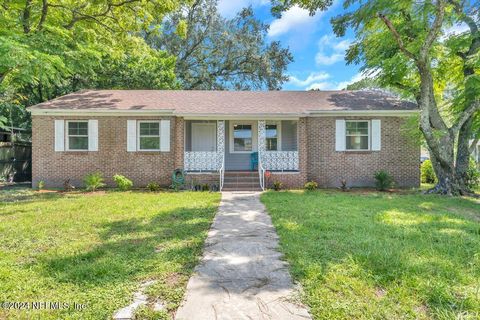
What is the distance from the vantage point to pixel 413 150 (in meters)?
12.1

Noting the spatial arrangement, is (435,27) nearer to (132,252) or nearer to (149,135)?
(132,252)

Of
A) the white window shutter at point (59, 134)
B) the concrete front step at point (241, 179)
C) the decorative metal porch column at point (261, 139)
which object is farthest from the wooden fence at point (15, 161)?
the decorative metal porch column at point (261, 139)

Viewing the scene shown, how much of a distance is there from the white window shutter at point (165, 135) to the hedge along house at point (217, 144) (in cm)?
4

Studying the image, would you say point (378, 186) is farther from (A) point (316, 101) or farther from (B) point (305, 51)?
(B) point (305, 51)

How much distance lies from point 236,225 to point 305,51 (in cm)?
2136

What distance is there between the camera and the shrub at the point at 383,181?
445 inches

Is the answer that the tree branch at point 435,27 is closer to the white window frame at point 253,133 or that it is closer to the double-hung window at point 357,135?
the double-hung window at point 357,135

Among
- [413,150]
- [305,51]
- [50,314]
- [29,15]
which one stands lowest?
[50,314]

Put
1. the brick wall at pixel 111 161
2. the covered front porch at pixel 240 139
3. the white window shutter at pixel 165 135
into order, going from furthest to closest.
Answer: the covered front porch at pixel 240 139 < the white window shutter at pixel 165 135 < the brick wall at pixel 111 161

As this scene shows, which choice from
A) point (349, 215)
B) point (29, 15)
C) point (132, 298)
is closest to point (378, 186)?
point (349, 215)

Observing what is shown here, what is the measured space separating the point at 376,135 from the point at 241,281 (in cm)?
1077

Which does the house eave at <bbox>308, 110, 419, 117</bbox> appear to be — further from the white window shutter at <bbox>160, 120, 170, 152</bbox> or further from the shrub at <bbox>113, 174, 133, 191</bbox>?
the shrub at <bbox>113, 174, 133, 191</bbox>

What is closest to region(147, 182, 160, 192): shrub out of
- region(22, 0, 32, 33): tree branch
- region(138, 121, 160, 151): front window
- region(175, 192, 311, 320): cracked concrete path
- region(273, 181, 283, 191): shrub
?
region(138, 121, 160, 151): front window

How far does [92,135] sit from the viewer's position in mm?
11867
